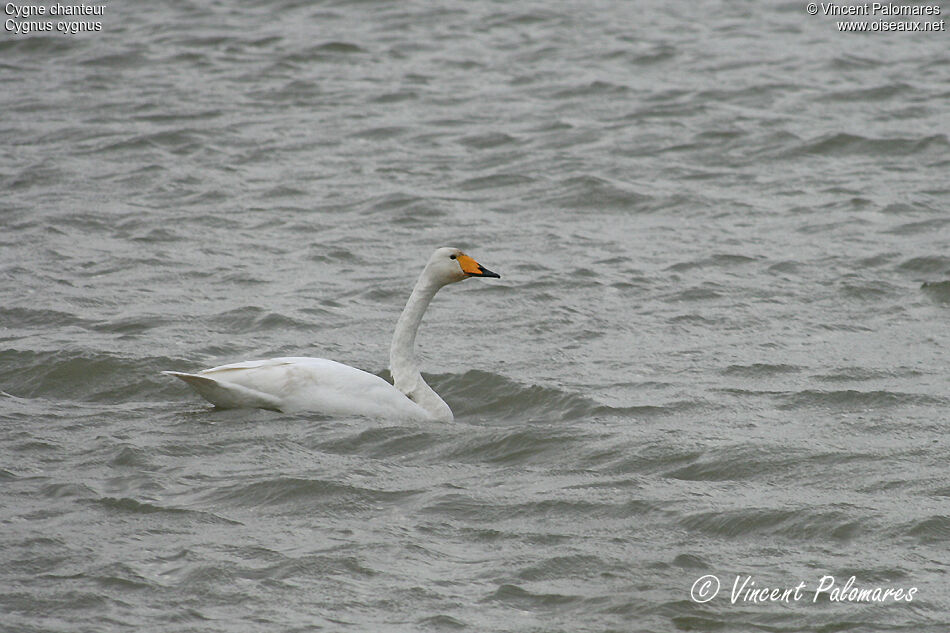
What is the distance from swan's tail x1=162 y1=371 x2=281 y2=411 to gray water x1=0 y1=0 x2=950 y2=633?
0.10 m

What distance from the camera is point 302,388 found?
8.20 meters

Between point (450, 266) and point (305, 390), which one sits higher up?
point (450, 266)

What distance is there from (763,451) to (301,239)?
17.8 ft

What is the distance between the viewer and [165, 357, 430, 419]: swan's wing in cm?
817
